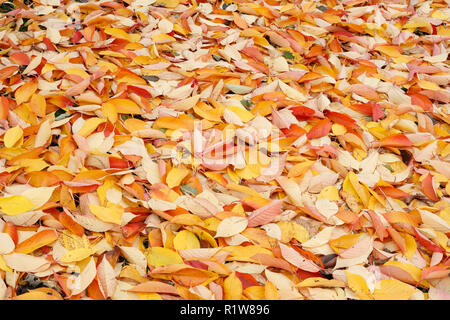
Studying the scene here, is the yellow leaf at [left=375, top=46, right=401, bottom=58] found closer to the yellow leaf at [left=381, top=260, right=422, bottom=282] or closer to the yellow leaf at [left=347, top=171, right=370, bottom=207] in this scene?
the yellow leaf at [left=347, top=171, right=370, bottom=207]

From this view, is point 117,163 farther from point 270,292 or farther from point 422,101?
point 422,101

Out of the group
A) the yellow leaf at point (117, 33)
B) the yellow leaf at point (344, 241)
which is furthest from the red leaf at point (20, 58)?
the yellow leaf at point (344, 241)

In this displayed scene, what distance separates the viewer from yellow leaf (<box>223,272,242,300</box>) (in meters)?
0.85

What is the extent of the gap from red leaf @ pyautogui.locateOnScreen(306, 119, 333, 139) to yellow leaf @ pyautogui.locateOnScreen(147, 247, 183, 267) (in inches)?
22.0

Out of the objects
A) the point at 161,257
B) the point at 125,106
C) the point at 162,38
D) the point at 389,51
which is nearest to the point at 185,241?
the point at 161,257

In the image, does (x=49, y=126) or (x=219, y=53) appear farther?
(x=219, y=53)

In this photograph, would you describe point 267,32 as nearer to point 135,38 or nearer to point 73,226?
point 135,38

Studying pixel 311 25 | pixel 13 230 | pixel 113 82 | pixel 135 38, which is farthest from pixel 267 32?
pixel 13 230

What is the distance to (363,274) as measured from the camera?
0.90 m

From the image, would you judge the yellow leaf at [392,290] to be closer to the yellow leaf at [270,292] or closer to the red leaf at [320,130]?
the yellow leaf at [270,292]

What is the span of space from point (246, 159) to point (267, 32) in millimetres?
711

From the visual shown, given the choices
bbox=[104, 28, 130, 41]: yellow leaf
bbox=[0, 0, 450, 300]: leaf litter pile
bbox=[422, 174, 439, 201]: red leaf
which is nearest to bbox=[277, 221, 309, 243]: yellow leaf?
bbox=[0, 0, 450, 300]: leaf litter pile
